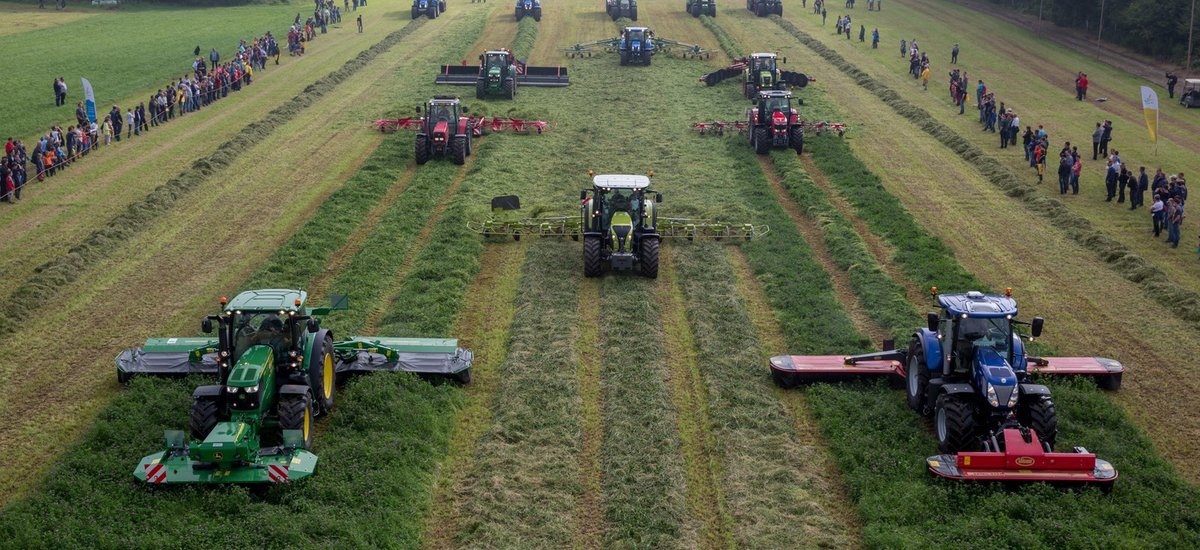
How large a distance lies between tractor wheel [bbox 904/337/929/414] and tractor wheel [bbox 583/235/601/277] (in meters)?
8.44

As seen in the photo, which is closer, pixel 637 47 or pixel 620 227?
pixel 620 227

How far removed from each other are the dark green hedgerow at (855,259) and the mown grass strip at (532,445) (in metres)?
6.00

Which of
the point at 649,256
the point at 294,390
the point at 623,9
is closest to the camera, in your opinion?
the point at 294,390

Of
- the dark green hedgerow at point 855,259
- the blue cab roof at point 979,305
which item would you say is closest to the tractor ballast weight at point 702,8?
the dark green hedgerow at point 855,259

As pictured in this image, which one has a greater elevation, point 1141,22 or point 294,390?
point 1141,22

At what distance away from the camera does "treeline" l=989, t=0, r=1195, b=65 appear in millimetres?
55969

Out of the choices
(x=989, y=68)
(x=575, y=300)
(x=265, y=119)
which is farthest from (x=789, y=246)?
(x=989, y=68)

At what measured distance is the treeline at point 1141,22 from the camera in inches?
2203

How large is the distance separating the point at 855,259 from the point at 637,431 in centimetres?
1027

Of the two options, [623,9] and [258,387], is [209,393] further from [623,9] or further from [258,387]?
[623,9]

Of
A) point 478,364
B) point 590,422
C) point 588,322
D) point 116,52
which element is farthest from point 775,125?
point 116,52

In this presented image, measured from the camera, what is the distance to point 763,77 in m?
45.7

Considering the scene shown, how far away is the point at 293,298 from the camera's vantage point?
1662 centimetres

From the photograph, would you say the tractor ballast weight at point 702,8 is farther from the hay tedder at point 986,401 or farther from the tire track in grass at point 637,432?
the hay tedder at point 986,401
